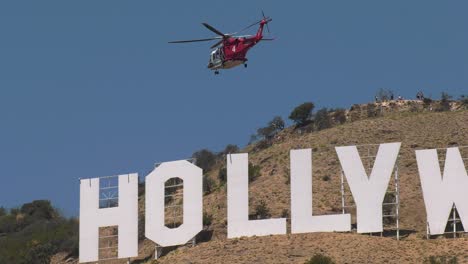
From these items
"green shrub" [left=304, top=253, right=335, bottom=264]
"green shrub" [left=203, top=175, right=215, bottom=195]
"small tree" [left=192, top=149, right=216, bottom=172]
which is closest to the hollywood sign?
"green shrub" [left=304, top=253, right=335, bottom=264]

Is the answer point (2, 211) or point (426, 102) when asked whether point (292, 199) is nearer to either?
point (426, 102)

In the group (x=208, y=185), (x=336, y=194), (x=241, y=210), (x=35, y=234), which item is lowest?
(x=241, y=210)

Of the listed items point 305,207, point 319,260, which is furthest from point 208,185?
point 319,260

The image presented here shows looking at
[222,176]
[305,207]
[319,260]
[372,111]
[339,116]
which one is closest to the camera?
[319,260]

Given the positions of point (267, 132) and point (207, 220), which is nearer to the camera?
point (207, 220)

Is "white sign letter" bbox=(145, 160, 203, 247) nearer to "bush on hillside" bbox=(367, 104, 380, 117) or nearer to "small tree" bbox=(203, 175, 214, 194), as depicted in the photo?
"small tree" bbox=(203, 175, 214, 194)

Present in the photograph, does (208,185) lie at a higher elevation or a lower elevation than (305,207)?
higher
